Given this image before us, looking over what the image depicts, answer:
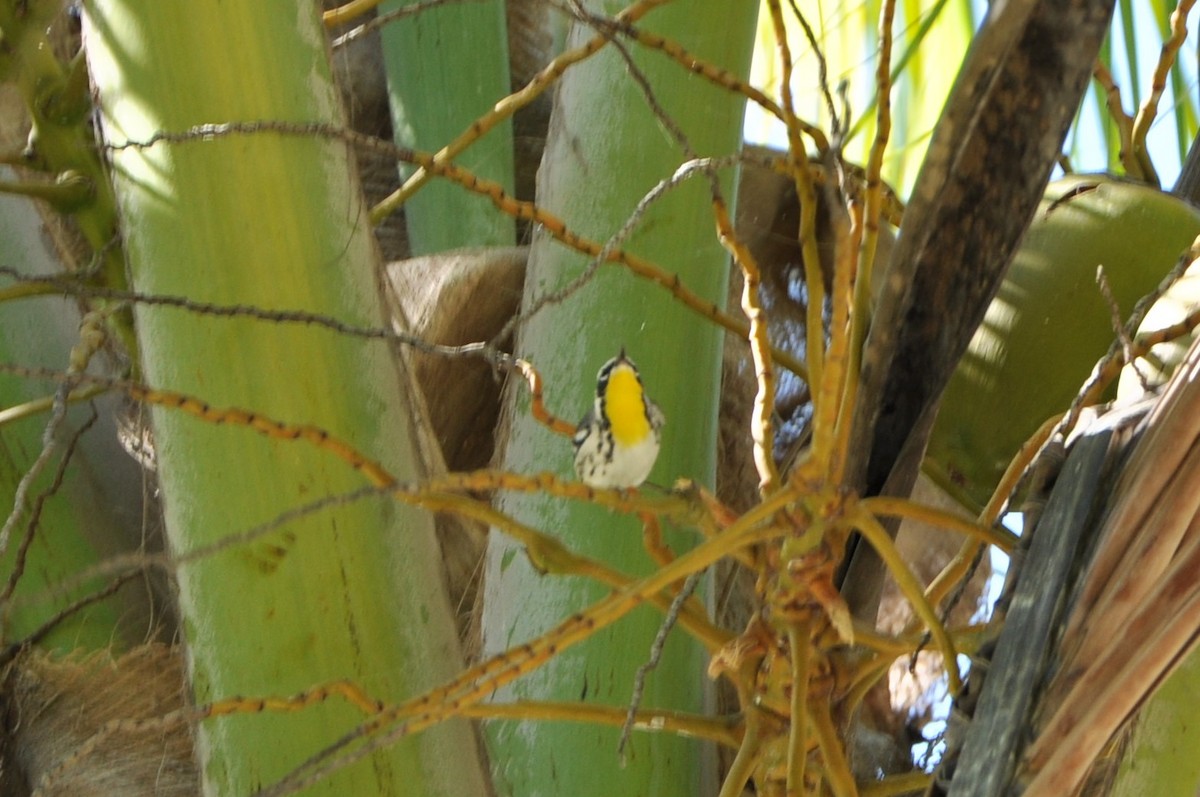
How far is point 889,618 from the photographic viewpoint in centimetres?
134

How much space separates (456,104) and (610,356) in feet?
1.48

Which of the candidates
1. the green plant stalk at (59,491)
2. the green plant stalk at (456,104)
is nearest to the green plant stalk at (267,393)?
the green plant stalk at (59,491)

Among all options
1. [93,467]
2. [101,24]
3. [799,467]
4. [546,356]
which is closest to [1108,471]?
[799,467]

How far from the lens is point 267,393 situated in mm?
652

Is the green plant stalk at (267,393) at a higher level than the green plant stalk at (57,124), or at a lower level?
lower

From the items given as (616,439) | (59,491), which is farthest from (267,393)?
(59,491)

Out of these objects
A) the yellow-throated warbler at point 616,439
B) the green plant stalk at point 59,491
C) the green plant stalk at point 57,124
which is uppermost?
the green plant stalk at point 57,124

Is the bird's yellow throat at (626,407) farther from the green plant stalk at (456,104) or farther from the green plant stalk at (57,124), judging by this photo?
the green plant stalk at (456,104)

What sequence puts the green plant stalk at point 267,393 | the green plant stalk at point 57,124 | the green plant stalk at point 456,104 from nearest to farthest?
the green plant stalk at point 267,393
the green plant stalk at point 57,124
the green plant stalk at point 456,104

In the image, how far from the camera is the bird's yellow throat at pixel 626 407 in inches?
25.9

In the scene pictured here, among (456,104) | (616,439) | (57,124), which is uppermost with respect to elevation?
(456,104)

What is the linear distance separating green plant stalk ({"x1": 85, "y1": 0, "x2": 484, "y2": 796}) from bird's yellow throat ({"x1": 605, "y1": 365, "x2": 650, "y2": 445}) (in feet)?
0.35

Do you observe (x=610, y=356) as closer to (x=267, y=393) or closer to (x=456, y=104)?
(x=267, y=393)

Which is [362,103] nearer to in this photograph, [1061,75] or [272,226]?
[272,226]
